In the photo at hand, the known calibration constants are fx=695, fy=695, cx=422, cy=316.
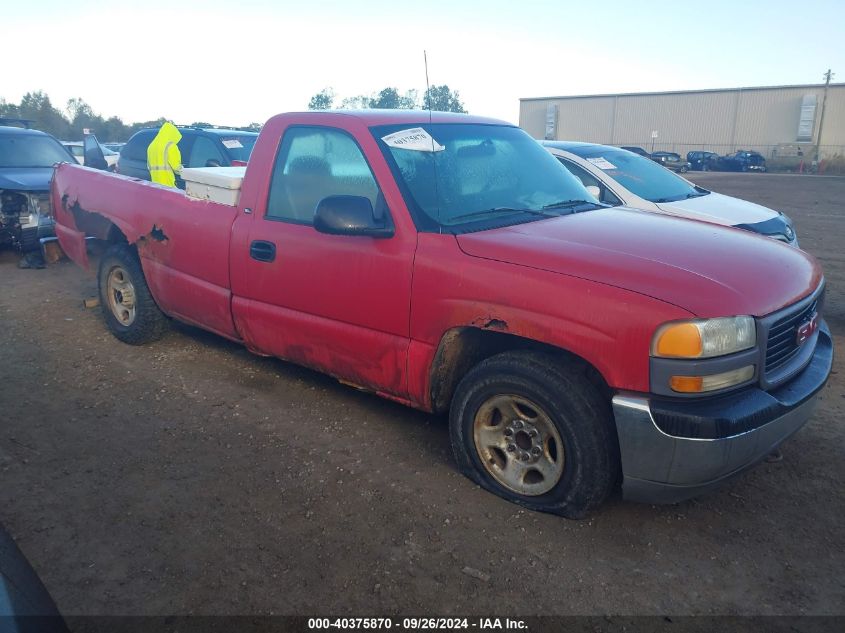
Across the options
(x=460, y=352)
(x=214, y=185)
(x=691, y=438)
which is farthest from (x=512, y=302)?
(x=214, y=185)

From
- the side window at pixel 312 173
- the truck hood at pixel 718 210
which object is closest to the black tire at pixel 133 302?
the side window at pixel 312 173

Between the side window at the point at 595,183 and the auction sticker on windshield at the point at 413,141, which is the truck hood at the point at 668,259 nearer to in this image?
the auction sticker on windshield at the point at 413,141

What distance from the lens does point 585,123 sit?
62.3 metres

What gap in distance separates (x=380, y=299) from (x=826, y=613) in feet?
7.79

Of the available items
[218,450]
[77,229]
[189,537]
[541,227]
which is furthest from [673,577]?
[77,229]

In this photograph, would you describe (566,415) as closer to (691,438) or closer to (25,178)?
(691,438)

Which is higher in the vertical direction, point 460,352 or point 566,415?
point 460,352

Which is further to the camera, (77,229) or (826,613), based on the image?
(77,229)

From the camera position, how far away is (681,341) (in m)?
2.77

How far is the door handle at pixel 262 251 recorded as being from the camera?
13.8 feet

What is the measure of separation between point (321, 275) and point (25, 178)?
738 cm

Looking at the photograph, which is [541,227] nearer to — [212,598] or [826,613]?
[826,613]

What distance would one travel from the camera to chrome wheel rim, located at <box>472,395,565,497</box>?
3213 millimetres

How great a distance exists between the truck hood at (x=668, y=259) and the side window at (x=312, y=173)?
2.80 ft
